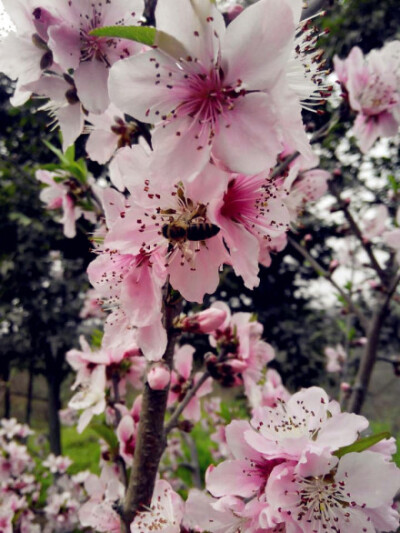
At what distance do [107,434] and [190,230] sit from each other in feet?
3.04

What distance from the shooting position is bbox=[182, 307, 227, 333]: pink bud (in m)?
1.05

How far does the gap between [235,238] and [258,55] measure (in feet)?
0.89

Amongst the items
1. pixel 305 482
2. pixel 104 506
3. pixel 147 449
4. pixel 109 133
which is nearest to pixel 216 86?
pixel 109 133

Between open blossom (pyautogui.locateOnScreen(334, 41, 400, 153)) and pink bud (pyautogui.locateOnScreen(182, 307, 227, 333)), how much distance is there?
3.12ft

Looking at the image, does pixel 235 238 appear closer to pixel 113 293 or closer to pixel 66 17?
pixel 113 293

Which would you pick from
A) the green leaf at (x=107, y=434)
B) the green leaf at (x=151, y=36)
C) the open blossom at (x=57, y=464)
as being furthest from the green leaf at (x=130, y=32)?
the open blossom at (x=57, y=464)

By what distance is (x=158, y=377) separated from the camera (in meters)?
1.01

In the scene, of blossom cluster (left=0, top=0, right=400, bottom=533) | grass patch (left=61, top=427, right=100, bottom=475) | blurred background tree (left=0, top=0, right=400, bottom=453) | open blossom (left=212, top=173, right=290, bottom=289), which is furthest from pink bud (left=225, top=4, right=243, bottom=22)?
grass patch (left=61, top=427, right=100, bottom=475)

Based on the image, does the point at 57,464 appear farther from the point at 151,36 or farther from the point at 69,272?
the point at 151,36

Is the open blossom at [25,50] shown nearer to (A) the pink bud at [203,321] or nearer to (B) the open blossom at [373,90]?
(A) the pink bud at [203,321]

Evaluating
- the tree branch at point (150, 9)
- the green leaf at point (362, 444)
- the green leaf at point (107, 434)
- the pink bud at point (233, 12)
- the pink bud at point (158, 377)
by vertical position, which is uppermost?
the tree branch at point (150, 9)

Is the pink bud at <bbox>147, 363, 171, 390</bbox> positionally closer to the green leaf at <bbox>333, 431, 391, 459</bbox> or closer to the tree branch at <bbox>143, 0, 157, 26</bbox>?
the green leaf at <bbox>333, 431, 391, 459</bbox>

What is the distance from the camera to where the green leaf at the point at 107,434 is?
4.28 ft

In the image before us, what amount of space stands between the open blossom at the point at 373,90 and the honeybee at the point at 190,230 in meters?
1.10
